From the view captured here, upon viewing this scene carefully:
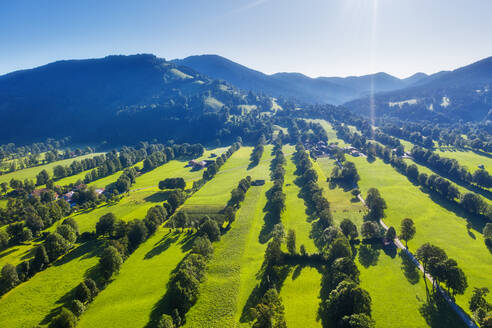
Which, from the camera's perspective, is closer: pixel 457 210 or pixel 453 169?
pixel 457 210

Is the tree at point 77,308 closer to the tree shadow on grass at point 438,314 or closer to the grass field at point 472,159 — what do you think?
the tree shadow on grass at point 438,314

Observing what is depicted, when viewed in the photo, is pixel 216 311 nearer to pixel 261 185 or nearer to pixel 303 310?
pixel 303 310

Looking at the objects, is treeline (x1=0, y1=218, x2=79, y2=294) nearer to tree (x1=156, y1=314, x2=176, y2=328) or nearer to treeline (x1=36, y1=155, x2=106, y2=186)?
tree (x1=156, y1=314, x2=176, y2=328)

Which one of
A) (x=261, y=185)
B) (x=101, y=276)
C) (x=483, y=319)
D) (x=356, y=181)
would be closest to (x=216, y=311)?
(x=101, y=276)

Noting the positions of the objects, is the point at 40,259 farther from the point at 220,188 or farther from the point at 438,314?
the point at 438,314

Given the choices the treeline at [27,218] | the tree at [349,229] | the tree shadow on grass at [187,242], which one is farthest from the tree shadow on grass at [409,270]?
the treeline at [27,218]

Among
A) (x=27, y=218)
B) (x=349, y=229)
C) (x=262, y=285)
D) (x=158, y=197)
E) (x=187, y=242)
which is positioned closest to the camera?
(x=262, y=285)

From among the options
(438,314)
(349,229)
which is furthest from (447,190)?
(438,314)
